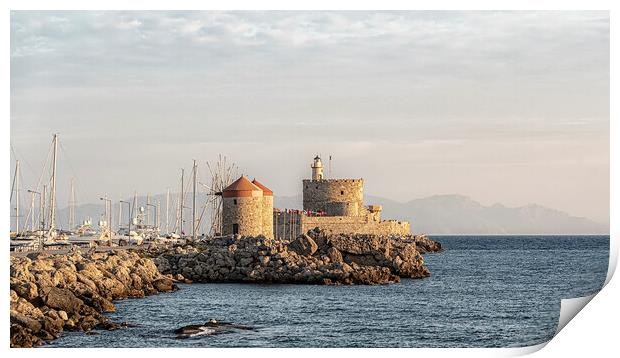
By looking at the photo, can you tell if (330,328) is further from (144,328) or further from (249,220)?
(249,220)

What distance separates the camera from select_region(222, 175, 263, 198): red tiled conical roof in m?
30.7

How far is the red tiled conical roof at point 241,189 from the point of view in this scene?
30.7 metres

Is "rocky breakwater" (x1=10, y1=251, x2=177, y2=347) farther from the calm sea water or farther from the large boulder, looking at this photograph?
the calm sea water

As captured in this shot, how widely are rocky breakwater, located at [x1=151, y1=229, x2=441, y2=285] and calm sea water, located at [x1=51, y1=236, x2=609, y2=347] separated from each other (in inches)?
25.1

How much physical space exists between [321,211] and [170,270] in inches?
623

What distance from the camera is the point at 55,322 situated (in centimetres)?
1377

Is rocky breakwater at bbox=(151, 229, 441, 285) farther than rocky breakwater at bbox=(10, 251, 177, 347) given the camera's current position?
Yes

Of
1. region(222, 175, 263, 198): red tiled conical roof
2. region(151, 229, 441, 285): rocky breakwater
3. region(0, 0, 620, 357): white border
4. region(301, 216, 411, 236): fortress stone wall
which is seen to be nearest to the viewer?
region(0, 0, 620, 357): white border

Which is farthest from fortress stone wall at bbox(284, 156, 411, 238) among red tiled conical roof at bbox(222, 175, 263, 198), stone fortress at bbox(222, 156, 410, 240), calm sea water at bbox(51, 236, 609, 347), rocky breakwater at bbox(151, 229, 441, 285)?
calm sea water at bbox(51, 236, 609, 347)

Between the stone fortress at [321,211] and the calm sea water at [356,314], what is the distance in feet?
22.5
